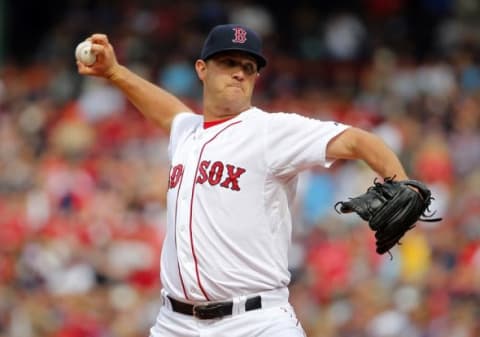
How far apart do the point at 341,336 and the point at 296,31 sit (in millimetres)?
6035

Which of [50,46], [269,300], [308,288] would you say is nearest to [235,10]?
[50,46]

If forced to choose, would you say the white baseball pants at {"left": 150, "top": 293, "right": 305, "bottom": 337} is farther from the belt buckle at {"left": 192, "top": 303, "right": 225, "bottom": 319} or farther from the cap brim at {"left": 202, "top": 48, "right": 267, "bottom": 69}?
the cap brim at {"left": 202, "top": 48, "right": 267, "bottom": 69}

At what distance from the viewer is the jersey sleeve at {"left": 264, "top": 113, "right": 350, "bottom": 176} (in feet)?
17.8

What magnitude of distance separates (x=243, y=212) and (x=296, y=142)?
15.0 inches

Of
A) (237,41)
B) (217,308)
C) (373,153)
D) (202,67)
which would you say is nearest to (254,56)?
(237,41)

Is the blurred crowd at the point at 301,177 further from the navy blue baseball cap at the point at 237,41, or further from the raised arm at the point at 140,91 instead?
the navy blue baseball cap at the point at 237,41

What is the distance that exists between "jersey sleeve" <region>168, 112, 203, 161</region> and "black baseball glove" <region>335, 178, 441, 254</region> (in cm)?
112

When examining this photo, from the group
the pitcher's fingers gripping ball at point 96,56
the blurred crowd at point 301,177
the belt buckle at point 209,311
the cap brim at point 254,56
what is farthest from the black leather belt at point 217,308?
the blurred crowd at point 301,177

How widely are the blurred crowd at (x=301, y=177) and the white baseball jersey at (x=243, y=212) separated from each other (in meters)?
3.75

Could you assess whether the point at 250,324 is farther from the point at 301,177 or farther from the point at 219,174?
the point at 301,177

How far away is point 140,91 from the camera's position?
6.49 m

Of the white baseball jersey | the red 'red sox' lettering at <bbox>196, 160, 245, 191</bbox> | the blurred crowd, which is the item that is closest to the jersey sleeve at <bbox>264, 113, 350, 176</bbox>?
the white baseball jersey

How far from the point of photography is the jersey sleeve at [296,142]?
5426 millimetres

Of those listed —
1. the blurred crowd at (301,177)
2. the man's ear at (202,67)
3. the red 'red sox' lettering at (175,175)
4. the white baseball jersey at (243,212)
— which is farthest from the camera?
the blurred crowd at (301,177)
